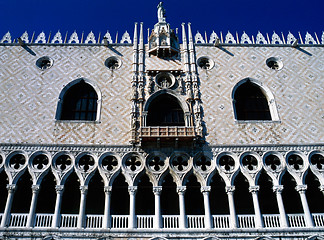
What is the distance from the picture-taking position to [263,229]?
10.4 m

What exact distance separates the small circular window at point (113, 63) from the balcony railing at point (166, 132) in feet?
12.3

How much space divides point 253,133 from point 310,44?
583 centimetres

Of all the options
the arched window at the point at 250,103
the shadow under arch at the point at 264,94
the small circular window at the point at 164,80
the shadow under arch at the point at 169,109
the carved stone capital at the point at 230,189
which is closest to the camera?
the carved stone capital at the point at 230,189

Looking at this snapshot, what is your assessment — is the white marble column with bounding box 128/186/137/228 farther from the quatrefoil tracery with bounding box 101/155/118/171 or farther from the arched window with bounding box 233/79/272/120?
the arched window with bounding box 233/79/272/120

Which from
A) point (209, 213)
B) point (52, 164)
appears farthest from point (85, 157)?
point (209, 213)

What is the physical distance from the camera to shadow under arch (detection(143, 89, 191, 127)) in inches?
492

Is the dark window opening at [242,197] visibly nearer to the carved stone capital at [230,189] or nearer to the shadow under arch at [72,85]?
the carved stone capital at [230,189]

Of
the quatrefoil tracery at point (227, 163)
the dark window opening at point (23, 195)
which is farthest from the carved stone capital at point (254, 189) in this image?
the dark window opening at point (23, 195)

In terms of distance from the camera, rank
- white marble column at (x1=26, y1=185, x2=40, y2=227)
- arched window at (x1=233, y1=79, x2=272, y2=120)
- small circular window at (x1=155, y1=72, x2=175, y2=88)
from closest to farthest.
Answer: white marble column at (x1=26, y1=185, x2=40, y2=227) → arched window at (x1=233, y1=79, x2=272, y2=120) → small circular window at (x1=155, y1=72, x2=175, y2=88)

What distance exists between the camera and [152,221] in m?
11.0

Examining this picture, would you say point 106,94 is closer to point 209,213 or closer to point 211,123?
point 211,123

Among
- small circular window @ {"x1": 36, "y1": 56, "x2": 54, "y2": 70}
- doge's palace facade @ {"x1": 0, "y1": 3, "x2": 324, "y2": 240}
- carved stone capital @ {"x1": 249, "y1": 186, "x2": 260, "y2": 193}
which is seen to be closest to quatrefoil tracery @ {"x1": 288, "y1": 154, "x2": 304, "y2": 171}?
doge's palace facade @ {"x1": 0, "y1": 3, "x2": 324, "y2": 240}

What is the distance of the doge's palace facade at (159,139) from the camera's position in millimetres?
10711

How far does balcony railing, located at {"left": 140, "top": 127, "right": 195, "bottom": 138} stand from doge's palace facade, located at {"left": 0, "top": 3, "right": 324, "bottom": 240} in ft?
0.17
